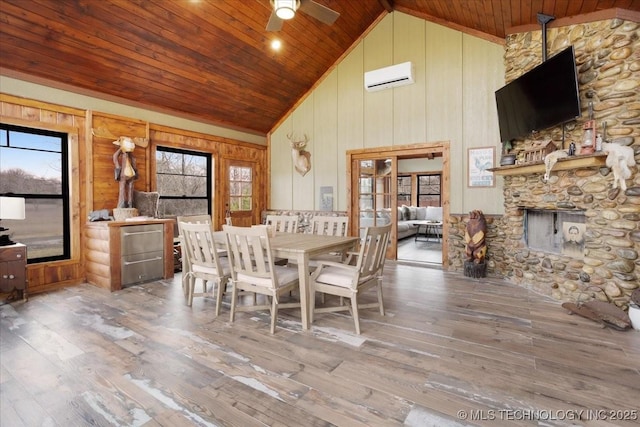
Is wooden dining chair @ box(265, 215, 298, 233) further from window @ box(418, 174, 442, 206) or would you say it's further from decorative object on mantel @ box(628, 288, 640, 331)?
window @ box(418, 174, 442, 206)

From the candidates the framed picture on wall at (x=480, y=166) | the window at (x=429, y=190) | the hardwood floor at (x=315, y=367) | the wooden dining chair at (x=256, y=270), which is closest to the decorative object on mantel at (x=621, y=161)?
the hardwood floor at (x=315, y=367)

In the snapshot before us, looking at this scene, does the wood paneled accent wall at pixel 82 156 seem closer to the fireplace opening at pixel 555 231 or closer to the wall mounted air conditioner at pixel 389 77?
the wall mounted air conditioner at pixel 389 77

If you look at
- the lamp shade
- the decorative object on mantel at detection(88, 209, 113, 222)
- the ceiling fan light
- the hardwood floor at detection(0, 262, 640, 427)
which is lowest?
the hardwood floor at detection(0, 262, 640, 427)

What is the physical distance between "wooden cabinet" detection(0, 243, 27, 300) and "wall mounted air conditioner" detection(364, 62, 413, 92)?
220 inches

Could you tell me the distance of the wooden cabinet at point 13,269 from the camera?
3.53 metres

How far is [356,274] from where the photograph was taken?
9.10 ft

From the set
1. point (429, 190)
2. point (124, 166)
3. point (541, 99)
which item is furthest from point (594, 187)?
point (429, 190)

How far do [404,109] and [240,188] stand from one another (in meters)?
3.67

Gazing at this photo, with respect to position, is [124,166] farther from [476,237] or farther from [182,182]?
[476,237]

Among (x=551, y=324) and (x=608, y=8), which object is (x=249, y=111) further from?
(x=551, y=324)

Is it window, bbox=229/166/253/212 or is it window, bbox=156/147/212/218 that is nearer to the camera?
window, bbox=156/147/212/218

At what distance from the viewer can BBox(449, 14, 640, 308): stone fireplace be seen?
3.12 metres

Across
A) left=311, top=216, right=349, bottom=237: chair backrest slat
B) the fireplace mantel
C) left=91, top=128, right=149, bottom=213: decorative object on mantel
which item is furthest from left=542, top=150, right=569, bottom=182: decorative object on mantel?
left=91, top=128, right=149, bottom=213: decorative object on mantel

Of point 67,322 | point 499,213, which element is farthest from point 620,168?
point 67,322
